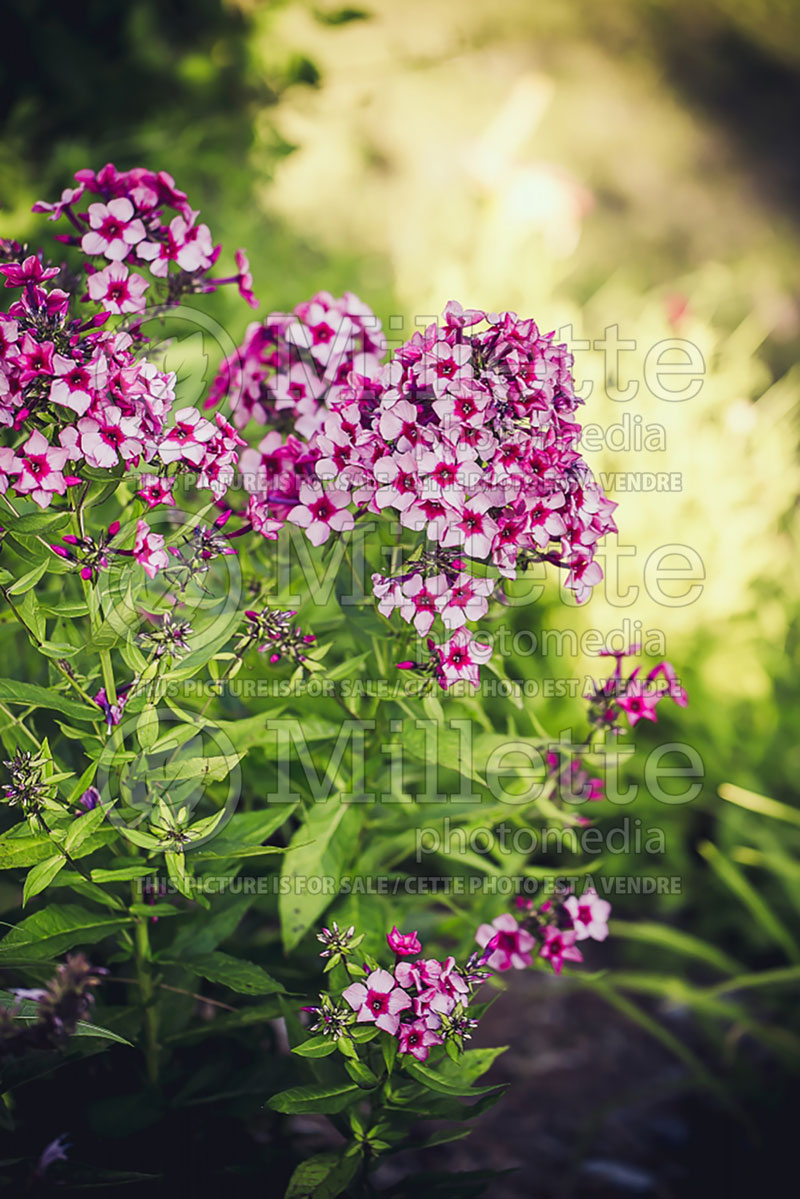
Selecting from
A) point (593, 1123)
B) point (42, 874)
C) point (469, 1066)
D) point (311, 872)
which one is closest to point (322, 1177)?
point (469, 1066)

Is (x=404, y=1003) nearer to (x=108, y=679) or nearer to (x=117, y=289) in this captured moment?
(x=108, y=679)

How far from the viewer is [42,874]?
891 millimetres

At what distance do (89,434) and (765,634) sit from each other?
2.28m

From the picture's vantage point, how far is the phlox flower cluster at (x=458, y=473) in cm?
92

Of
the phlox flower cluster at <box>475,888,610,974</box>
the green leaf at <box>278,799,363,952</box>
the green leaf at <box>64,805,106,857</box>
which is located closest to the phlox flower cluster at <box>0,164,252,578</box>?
the green leaf at <box>64,805,106,857</box>

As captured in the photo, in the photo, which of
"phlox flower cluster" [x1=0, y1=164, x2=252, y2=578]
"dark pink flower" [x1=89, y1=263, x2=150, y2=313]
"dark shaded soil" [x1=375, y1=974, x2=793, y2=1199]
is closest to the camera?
"phlox flower cluster" [x1=0, y1=164, x2=252, y2=578]

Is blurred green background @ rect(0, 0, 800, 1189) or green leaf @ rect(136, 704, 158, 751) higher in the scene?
blurred green background @ rect(0, 0, 800, 1189)

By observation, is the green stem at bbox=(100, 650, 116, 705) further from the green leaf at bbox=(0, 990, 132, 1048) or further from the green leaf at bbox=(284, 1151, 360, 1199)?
the green leaf at bbox=(284, 1151, 360, 1199)

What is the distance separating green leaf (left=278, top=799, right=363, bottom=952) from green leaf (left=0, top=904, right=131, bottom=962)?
189 millimetres

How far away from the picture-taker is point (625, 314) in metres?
3.32

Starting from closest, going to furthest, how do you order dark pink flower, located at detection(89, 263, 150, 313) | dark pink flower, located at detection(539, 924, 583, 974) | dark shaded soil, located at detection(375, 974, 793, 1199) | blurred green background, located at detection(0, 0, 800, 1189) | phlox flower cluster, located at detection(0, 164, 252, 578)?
phlox flower cluster, located at detection(0, 164, 252, 578), dark pink flower, located at detection(89, 263, 150, 313), dark pink flower, located at detection(539, 924, 583, 974), dark shaded soil, located at detection(375, 974, 793, 1199), blurred green background, located at detection(0, 0, 800, 1189)

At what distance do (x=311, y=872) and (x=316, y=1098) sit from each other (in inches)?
9.5

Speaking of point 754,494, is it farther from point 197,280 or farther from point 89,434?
point 89,434

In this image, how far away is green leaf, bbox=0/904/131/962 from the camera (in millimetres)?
930
